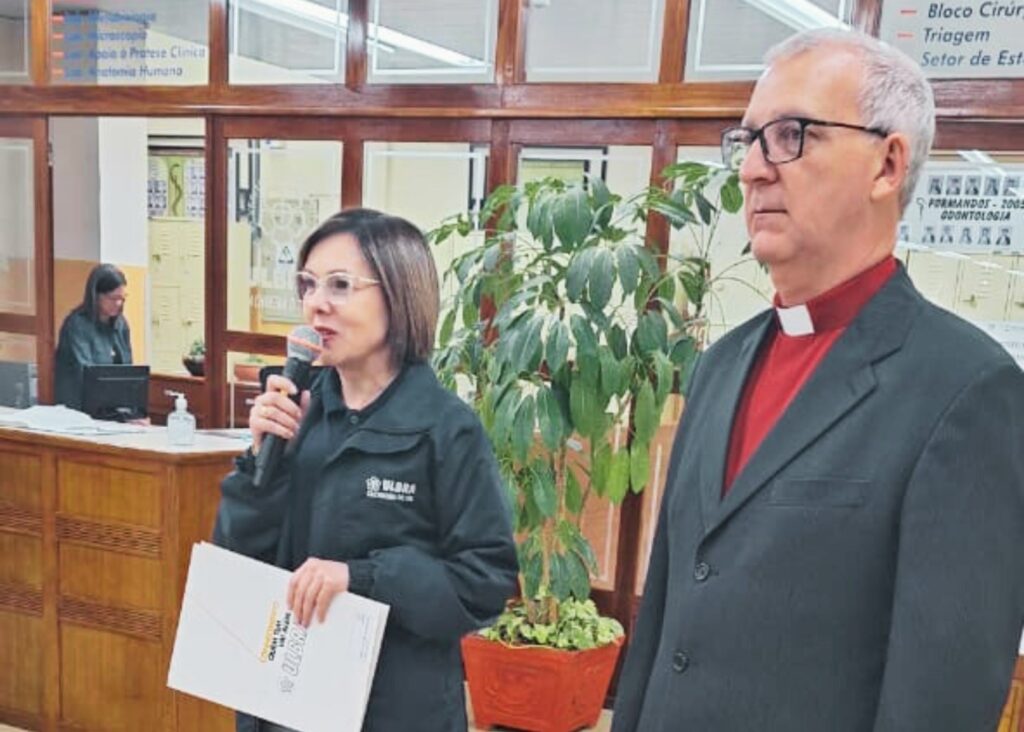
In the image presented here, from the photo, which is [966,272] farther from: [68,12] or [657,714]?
[68,12]

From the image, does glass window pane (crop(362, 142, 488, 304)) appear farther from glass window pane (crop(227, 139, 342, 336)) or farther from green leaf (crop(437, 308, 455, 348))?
green leaf (crop(437, 308, 455, 348))

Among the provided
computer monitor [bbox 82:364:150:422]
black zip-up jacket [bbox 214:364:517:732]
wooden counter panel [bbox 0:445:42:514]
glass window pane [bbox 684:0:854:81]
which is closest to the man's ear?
black zip-up jacket [bbox 214:364:517:732]

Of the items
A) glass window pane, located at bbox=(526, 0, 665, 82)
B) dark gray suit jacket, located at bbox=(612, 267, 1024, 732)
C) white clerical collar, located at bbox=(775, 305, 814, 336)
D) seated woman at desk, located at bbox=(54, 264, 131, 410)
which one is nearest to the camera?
dark gray suit jacket, located at bbox=(612, 267, 1024, 732)

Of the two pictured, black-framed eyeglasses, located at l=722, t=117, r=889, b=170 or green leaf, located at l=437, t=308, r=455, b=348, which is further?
green leaf, located at l=437, t=308, r=455, b=348

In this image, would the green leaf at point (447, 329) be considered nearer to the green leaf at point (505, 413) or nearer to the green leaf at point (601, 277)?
the green leaf at point (505, 413)

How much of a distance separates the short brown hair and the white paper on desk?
415mm

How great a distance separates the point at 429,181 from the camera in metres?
3.79

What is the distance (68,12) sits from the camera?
14.4 ft

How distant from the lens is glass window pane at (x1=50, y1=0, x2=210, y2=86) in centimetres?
416

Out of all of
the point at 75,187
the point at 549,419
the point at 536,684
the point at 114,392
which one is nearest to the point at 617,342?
the point at 549,419

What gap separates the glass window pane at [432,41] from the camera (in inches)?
142

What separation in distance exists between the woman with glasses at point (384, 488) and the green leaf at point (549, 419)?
124cm

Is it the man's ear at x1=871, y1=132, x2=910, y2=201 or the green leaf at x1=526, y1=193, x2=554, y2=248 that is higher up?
the man's ear at x1=871, y1=132, x2=910, y2=201

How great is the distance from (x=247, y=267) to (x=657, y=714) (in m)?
3.43
